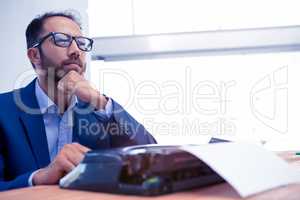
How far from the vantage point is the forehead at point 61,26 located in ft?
4.96

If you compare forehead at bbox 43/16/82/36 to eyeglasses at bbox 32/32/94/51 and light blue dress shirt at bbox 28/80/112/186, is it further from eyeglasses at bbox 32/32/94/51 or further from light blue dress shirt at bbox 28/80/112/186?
light blue dress shirt at bbox 28/80/112/186

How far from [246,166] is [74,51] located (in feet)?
3.26

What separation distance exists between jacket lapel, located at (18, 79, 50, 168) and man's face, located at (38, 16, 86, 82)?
192mm

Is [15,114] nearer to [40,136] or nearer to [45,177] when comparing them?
[40,136]

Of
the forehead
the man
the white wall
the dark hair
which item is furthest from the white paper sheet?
the white wall

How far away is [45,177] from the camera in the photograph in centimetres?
79

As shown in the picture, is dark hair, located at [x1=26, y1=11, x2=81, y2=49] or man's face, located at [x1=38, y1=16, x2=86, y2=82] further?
dark hair, located at [x1=26, y1=11, x2=81, y2=49]

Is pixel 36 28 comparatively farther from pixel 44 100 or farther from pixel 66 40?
pixel 44 100

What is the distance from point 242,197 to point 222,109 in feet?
5.26

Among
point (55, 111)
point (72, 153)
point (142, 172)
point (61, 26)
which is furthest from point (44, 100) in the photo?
point (142, 172)

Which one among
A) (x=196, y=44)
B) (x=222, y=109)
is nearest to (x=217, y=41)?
(x=196, y=44)

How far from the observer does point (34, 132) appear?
50.6 inches

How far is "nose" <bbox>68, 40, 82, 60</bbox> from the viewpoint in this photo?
1440 millimetres

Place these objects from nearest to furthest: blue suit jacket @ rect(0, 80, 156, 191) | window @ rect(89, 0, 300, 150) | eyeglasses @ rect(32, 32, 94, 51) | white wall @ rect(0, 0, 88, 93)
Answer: blue suit jacket @ rect(0, 80, 156, 191) < eyeglasses @ rect(32, 32, 94, 51) < window @ rect(89, 0, 300, 150) < white wall @ rect(0, 0, 88, 93)
